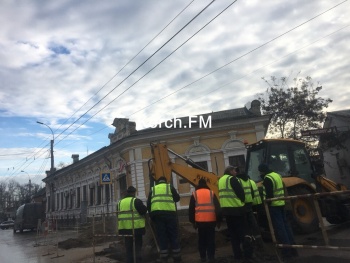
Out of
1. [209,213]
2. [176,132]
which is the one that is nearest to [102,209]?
[176,132]

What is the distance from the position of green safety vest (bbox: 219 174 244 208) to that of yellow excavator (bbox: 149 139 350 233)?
209 centimetres

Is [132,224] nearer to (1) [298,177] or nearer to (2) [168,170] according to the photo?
(2) [168,170]

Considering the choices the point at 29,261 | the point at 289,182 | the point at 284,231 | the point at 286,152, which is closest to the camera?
the point at 284,231

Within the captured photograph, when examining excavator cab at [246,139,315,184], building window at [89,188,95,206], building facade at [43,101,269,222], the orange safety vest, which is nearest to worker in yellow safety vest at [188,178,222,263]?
the orange safety vest

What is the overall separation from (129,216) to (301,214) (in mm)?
4937

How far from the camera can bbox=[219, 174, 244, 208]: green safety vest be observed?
292 inches

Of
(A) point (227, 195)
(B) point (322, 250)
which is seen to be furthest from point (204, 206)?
(B) point (322, 250)

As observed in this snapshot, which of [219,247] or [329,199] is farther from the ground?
[329,199]

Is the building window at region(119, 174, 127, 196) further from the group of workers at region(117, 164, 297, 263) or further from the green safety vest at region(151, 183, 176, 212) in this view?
the green safety vest at region(151, 183, 176, 212)

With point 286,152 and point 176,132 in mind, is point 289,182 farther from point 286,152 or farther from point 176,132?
point 176,132

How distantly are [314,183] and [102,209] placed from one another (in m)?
24.1

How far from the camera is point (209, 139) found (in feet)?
82.5

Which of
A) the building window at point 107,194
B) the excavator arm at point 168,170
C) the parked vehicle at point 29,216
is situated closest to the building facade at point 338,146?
the building window at point 107,194

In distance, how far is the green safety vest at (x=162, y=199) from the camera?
25.9ft
